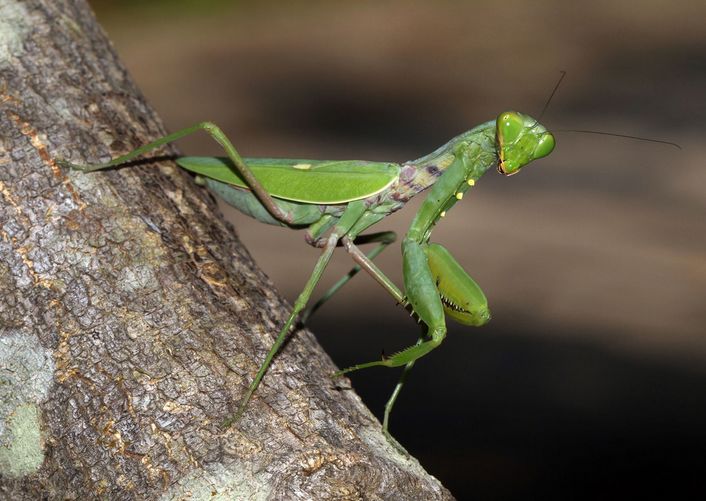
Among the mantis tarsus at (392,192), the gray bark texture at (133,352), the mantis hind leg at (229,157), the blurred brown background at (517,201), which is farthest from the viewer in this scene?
the blurred brown background at (517,201)

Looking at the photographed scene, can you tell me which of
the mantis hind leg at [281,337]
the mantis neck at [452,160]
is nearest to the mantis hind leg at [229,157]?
the mantis hind leg at [281,337]

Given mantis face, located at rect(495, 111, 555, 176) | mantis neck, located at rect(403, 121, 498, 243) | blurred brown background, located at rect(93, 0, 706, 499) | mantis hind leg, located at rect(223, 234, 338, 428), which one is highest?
mantis face, located at rect(495, 111, 555, 176)

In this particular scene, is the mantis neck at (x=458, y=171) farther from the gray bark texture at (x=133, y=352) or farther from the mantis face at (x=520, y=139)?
the gray bark texture at (x=133, y=352)

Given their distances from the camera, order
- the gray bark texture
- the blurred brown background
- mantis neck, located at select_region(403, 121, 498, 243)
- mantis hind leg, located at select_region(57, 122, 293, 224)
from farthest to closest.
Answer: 1. the blurred brown background
2. mantis neck, located at select_region(403, 121, 498, 243)
3. mantis hind leg, located at select_region(57, 122, 293, 224)
4. the gray bark texture

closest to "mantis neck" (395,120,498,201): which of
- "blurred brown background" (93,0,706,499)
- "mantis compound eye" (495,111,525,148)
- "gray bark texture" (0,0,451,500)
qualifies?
"mantis compound eye" (495,111,525,148)

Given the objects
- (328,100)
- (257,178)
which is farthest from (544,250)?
(257,178)

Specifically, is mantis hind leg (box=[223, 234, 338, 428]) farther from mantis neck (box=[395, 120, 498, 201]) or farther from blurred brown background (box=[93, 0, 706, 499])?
blurred brown background (box=[93, 0, 706, 499])

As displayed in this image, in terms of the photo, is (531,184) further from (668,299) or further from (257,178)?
(257,178)
